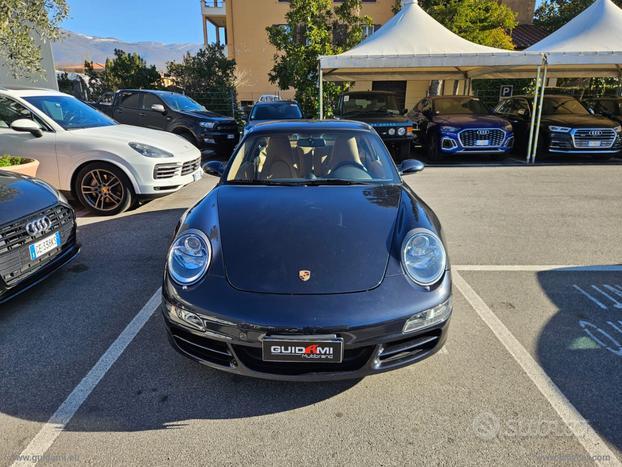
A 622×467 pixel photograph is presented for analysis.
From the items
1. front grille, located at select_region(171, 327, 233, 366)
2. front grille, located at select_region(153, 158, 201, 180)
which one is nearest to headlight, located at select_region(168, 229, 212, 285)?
front grille, located at select_region(171, 327, 233, 366)

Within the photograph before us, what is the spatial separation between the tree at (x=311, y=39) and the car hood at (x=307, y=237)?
1168 cm

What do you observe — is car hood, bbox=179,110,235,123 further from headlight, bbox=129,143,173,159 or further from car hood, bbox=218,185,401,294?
car hood, bbox=218,185,401,294

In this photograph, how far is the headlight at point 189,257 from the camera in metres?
2.38

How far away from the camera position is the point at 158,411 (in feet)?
7.55

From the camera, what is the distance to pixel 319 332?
6.82 ft

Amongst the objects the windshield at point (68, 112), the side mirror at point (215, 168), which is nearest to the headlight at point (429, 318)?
the side mirror at point (215, 168)

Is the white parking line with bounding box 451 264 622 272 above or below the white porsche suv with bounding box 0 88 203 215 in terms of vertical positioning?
below

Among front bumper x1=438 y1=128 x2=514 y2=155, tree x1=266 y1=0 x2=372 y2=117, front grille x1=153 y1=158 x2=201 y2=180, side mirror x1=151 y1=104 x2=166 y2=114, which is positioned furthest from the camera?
tree x1=266 y1=0 x2=372 y2=117

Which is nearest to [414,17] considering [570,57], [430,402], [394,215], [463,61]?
[463,61]

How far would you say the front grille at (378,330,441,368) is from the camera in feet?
7.27

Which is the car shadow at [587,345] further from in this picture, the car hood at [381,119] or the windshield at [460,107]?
the windshield at [460,107]

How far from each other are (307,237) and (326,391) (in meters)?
0.89

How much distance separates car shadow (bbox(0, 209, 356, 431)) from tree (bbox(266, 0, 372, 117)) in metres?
11.7

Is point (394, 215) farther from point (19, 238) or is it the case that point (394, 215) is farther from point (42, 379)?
point (19, 238)
